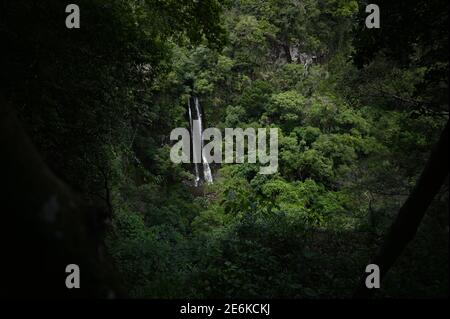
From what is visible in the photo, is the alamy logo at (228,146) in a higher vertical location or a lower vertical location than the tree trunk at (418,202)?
higher

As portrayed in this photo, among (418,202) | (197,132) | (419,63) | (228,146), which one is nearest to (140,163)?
(419,63)

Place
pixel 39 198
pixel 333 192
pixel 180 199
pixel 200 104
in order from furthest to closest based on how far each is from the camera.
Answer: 1. pixel 200 104
2. pixel 180 199
3. pixel 333 192
4. pixel 39 198

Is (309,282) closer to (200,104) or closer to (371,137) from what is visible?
(371,137)

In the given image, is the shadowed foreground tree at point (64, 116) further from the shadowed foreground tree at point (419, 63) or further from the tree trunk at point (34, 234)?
the shadowed foreground tree at point (419, 63)

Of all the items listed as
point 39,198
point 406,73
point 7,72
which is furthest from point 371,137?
point 39,198

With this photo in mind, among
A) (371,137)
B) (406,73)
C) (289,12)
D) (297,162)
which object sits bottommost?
(297,162)

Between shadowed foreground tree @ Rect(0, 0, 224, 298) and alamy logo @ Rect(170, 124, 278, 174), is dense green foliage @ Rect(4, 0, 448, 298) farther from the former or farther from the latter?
alamy logo @ Rect(170, 124, 278, 174)

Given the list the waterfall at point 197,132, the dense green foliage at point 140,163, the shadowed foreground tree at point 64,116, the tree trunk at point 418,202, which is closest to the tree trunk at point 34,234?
the shadowed foreground tree at point 64,116
